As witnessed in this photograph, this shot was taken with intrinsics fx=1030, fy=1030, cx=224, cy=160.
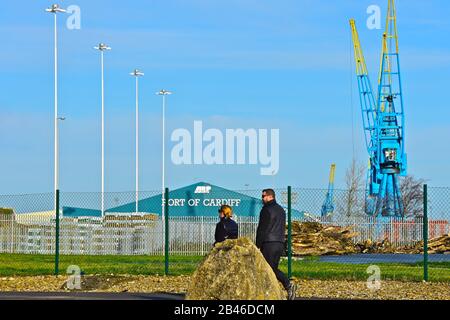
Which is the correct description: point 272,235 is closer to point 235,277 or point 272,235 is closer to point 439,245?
point 235,277

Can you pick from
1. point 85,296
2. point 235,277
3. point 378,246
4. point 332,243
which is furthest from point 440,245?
point 235,277

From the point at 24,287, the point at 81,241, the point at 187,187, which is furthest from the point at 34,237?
the point at 187,187

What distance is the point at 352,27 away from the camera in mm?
96812

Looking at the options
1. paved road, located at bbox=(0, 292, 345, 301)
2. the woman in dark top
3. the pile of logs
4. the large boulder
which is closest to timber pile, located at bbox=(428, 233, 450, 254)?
the pile of logs

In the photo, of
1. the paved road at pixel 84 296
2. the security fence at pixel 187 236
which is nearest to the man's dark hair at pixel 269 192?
the paved road at pixel 84 296

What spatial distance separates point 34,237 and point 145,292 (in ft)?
69.9

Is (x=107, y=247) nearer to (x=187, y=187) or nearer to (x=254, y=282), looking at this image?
(x=254, y=282)

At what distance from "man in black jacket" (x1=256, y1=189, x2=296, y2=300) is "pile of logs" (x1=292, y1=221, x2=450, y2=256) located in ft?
82.4

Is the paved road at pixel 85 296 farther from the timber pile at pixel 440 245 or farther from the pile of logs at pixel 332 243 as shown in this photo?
the timber pile at pixel 440 245

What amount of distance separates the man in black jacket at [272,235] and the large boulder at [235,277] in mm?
1904

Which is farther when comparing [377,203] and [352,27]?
[352,27]

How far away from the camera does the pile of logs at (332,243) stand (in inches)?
1651

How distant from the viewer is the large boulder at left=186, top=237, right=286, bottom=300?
14.4 m
